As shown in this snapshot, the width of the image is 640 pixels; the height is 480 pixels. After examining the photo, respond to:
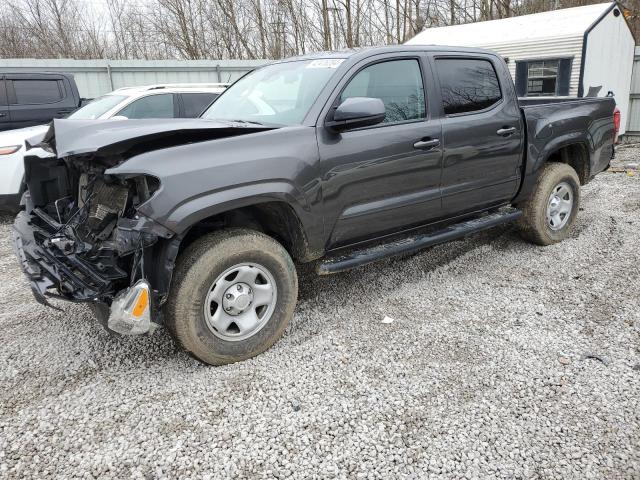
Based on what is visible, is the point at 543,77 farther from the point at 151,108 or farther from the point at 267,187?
the point at 267,187

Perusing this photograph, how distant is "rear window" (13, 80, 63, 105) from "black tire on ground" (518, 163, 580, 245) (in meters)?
7.71

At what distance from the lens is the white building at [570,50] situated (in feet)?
37.1

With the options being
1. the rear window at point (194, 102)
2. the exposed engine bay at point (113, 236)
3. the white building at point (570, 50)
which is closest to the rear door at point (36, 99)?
the rear window at point (194, 102)

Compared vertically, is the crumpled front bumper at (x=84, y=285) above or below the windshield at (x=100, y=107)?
below

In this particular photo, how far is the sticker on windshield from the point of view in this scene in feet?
11.1

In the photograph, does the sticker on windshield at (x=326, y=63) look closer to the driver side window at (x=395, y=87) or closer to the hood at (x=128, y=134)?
the driver side window at (x=395, y=87)

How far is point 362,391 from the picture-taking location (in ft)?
8.73

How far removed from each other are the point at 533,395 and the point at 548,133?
2696 millimetres

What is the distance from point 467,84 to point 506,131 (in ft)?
1.67

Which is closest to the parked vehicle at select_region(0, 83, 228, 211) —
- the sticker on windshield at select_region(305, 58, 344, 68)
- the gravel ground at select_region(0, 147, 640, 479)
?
the gravel ground at select_region(0, 147, 640, 479)

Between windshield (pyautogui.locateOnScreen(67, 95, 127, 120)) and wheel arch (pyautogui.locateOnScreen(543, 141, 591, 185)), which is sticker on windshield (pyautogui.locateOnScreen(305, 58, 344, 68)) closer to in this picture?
wheel arch (pyautogui.locateOnScreen(543, 141, 591, 185))

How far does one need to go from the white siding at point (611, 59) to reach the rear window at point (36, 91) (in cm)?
1102

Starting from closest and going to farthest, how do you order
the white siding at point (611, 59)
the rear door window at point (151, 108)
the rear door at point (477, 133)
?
the rear door at point (477, 133)
the rear door window at point (151, 108)
the white siding at point (611, 59)

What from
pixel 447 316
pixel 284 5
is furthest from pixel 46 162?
pixel 284 5
